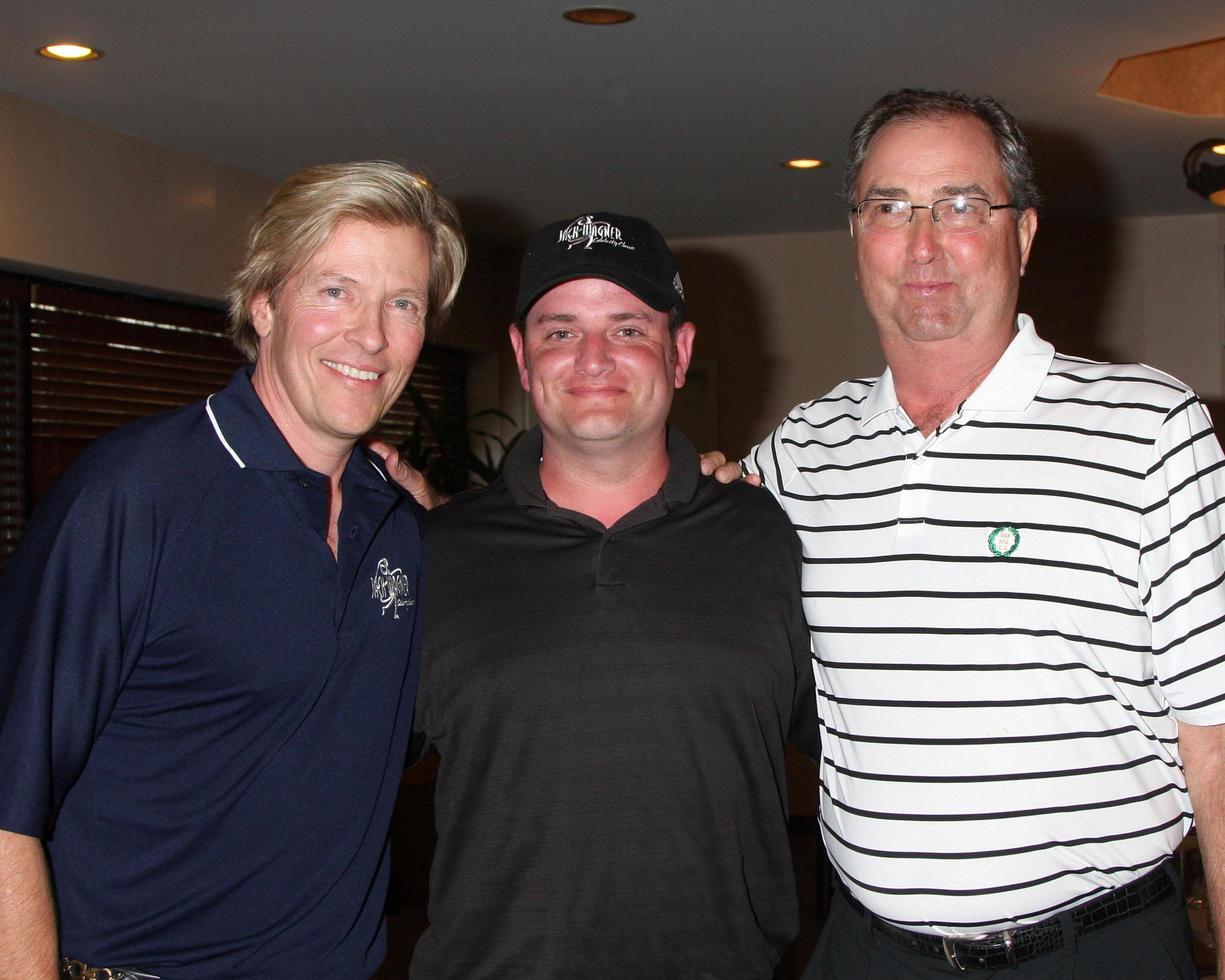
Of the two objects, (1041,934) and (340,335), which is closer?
(1041,934)

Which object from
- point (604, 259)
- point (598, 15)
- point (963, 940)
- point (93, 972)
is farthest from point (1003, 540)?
point (598, 15)

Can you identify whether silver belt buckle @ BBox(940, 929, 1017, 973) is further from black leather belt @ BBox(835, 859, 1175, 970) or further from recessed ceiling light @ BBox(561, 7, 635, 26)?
recessed ceiling light @ BBox(561, 7, 635, 26)

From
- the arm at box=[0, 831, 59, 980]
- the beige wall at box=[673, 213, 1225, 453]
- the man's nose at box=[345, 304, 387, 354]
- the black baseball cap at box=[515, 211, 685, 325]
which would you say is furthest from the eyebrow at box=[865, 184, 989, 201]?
the beige wall at box=[673, 213, 1225, 453]

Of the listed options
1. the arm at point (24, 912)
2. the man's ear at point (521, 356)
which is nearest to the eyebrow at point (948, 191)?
the man's ear at point (521, 356)

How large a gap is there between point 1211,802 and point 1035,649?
0.30m

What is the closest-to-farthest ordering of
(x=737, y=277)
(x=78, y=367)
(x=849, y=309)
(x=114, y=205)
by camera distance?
(x=114, y=205), (x=78, y=367), (x=849, y=309), (x=737, y=277)

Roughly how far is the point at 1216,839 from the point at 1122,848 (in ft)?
0.39

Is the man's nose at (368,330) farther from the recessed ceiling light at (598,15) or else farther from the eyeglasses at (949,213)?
the recessed ceiling light at (598,15)

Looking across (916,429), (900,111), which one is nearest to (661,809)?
(916,429)

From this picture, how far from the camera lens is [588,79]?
4090 mm

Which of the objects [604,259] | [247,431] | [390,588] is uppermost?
[604,259]

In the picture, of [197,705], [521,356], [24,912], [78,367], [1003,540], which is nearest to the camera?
[24,912]

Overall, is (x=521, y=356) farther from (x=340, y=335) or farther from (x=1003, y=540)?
(x=1003, y=540)

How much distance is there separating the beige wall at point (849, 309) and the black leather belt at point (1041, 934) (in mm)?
5117
